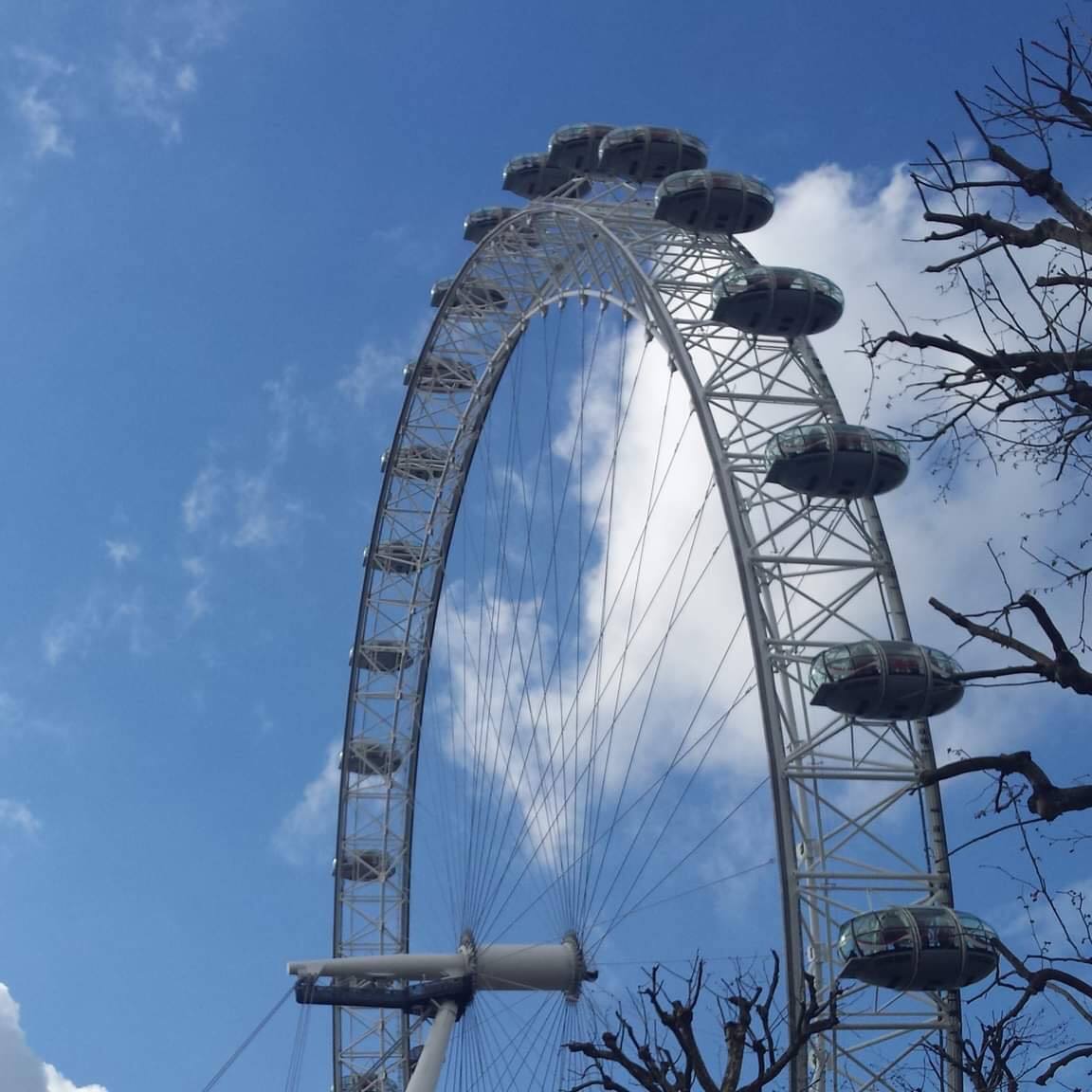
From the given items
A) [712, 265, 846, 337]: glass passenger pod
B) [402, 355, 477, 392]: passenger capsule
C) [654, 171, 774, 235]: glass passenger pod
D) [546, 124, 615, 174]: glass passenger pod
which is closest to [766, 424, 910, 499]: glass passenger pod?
[712, 265, 846, 337]: glass passenger pod

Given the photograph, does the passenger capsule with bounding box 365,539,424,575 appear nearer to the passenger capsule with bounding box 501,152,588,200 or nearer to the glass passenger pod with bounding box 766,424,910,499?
the passenger capsule with bounding box 501,152,588,200

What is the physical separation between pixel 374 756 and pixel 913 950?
24783mm

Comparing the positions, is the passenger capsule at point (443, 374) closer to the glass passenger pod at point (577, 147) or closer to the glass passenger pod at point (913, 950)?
the glass passenger pod at point (577, 147)

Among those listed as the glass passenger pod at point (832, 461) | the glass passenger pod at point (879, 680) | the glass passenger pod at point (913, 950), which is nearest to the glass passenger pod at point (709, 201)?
the glass passenger pod at point (832, 461)

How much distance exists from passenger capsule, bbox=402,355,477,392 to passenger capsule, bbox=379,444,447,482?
1.54m

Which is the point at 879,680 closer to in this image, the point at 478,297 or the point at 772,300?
the point at 772,300

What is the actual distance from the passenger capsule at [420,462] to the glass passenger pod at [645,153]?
12524 mm

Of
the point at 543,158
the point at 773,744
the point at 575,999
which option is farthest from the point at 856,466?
the point at 543,158

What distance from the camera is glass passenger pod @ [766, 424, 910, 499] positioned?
2514 centimetres

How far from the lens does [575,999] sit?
28.5 meters

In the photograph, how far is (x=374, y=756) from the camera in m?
44.2

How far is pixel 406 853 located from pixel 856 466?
21700mm

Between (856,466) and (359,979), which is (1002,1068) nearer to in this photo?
(856,466)

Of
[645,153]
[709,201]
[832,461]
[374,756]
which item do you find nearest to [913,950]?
[832,461]
